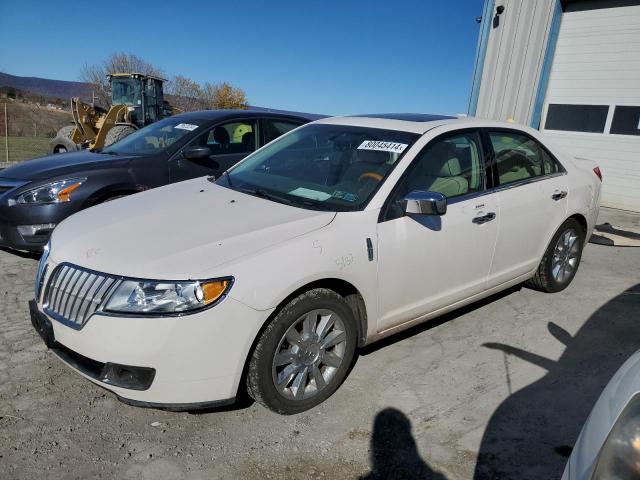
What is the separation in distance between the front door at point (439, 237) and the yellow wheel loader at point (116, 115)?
27.2 ft

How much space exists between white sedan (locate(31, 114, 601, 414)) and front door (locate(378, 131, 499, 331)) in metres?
0.01

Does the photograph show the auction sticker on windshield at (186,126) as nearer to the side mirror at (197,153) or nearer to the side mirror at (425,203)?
the side mirror at (197,153)

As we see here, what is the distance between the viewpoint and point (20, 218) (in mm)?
4473

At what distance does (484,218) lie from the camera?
3.55 metres

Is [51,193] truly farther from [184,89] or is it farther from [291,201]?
[184,89]

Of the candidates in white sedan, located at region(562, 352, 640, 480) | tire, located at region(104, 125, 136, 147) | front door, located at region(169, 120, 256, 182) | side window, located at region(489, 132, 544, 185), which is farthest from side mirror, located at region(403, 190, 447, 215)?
tire, located at region(104, 125, 136, 147)

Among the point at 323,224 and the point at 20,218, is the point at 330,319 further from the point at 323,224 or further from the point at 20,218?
the point at 20,218

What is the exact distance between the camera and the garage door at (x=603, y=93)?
8.75 meters

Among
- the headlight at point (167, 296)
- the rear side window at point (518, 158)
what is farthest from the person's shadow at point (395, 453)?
the rear side window at point (518, 158)

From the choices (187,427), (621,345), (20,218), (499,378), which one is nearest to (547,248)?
(621,345)

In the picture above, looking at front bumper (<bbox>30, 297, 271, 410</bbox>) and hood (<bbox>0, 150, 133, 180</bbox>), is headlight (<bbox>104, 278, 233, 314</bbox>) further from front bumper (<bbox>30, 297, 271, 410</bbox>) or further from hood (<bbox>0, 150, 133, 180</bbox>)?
hood (<bbox>0, 150, 133, 180</bbox>)

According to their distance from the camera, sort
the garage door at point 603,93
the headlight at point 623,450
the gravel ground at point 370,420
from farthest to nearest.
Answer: the garage door at point 603,93 < the gravel ground at point 370,420 < the headlight at point 623,450

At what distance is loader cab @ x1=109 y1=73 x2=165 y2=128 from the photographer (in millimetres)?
16125

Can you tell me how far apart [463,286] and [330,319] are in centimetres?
125
